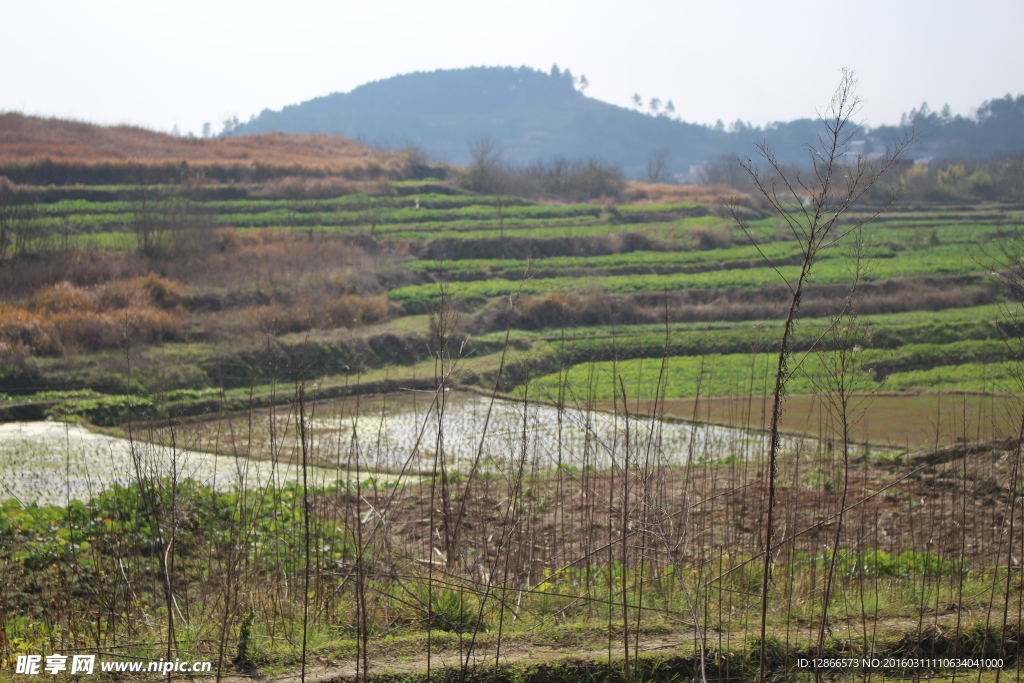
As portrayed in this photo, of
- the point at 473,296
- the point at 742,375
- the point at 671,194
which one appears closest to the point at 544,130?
the point at 671,194

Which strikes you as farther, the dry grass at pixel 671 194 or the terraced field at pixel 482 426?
the dry grass at pixel 671 194

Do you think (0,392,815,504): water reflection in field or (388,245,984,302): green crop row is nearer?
(0,392,815,504): water reflection in field

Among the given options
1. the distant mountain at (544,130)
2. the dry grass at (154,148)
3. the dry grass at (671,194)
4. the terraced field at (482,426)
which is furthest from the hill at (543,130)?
the terraced field at (482,426)

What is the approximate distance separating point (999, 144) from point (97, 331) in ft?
331

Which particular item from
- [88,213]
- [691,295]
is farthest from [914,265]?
[88,213]

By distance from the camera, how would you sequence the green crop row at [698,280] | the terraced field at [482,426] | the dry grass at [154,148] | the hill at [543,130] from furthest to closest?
the hill at [543,130] → the dry grass at [154,148] → the green crop row at [698,280] → the terraced field at [482,426]

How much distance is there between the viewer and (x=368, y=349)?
22.1m

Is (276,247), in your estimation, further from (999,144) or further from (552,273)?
(999,144)

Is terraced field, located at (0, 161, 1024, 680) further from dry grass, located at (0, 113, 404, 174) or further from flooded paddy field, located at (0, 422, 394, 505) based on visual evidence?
dry grass, located at (0, 113, 404, 174)

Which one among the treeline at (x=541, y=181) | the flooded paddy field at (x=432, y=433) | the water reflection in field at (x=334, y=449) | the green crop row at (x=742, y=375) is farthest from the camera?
the treeline at (x=541, y=181)

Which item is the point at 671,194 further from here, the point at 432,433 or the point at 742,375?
the point at 432,433

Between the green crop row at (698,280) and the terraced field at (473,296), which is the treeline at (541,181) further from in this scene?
the green crop row at (698,280)

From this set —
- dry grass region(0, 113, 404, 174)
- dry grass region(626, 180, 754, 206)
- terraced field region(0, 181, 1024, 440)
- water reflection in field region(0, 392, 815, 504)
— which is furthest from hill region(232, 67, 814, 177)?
water reflection in field region(0, 392, 815, 504)

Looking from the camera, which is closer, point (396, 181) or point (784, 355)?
point (784, 355)
